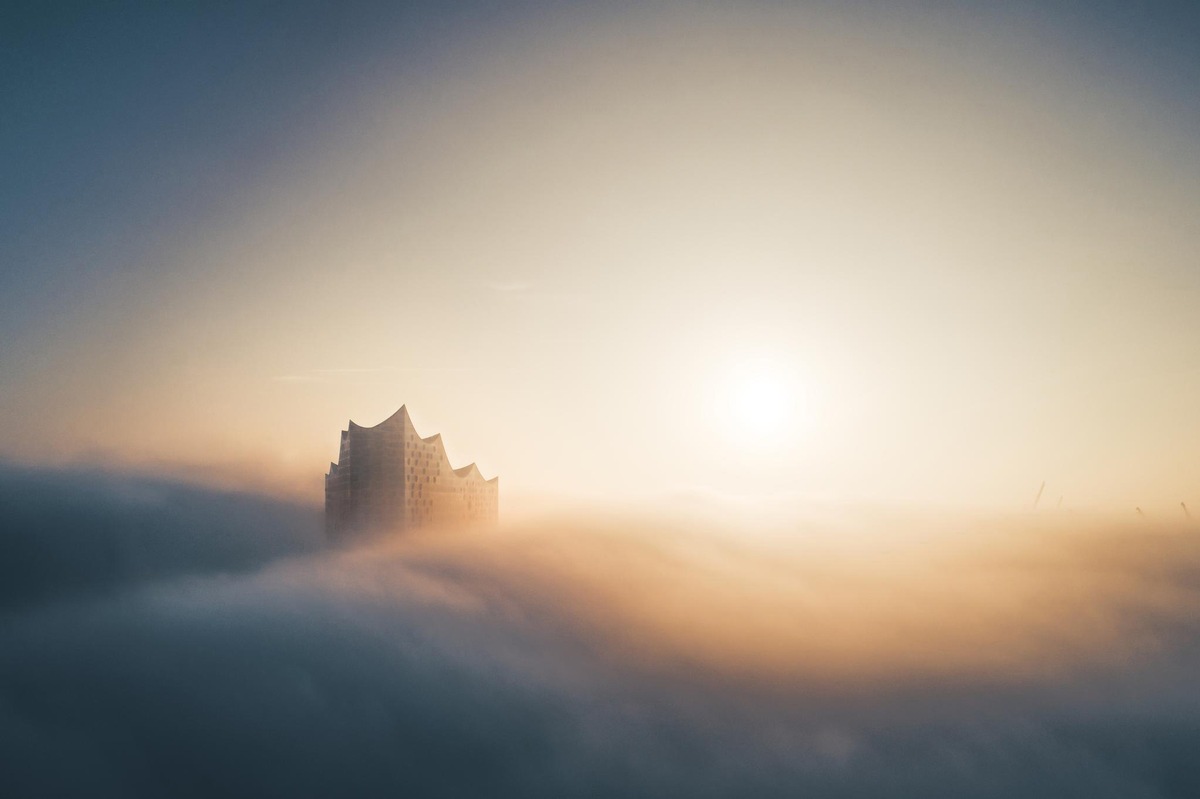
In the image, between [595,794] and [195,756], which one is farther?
[595,794]

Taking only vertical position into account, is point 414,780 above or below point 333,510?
below

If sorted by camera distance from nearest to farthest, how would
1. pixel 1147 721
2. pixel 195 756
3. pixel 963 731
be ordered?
pixel 195 756, pixel 963 731, pixel 1147 721

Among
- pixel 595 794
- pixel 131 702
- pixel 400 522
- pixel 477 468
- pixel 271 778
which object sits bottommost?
pixel 595 794

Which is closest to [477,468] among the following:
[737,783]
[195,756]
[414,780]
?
[414,780]

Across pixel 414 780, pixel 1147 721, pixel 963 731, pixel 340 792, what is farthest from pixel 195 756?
pixel 1147 721

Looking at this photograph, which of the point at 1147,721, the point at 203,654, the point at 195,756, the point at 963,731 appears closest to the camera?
the point at 195,756

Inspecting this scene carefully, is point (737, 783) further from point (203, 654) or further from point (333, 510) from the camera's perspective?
point (203, 654)

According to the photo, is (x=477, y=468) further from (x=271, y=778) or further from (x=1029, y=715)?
(x=1029, y=715)
